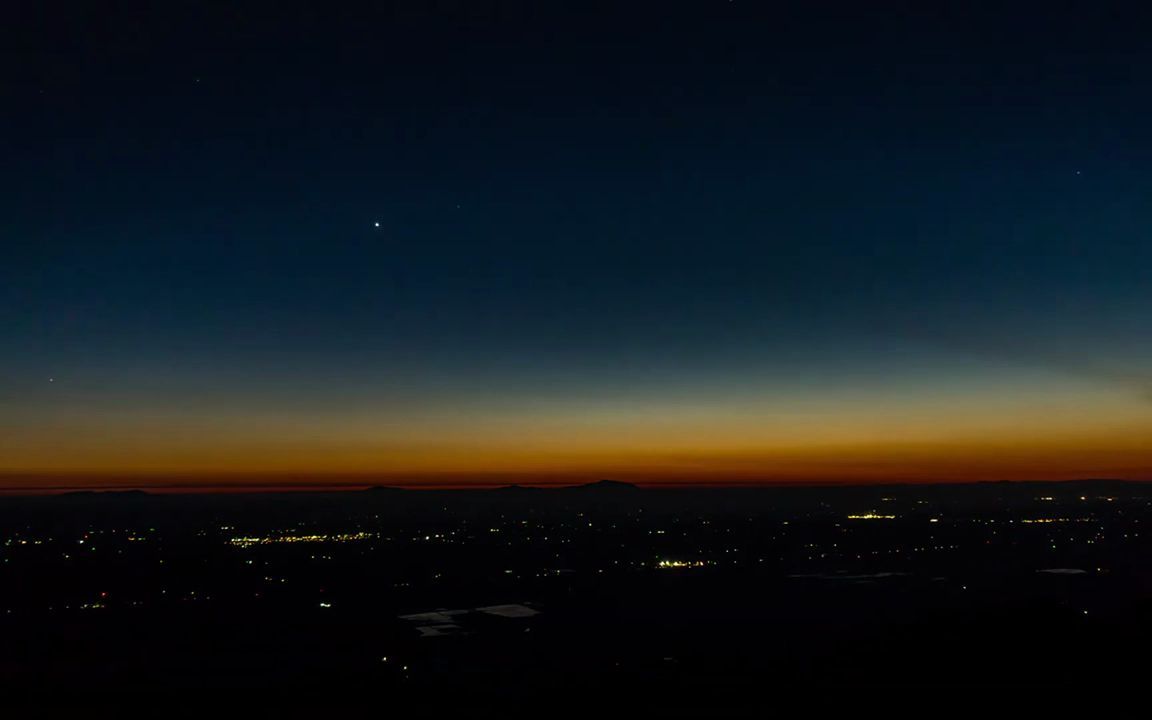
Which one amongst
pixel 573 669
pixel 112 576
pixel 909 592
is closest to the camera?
pixel 573 669

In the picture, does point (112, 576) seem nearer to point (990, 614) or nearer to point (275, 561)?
point (275, 561)

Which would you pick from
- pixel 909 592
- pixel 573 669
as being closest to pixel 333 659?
pixel 573 669

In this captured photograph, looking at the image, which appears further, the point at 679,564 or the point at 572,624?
the point at 679,564

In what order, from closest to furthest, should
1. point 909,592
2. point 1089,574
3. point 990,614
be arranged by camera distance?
point 990,614 → point 909,592 → point 1089,574

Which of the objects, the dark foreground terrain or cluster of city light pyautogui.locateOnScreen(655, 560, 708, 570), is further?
cluster of city light pyautogui.locateOnScreen(655, 560, 708, 570)

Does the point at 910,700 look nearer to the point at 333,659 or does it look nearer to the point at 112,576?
the point at 333,659

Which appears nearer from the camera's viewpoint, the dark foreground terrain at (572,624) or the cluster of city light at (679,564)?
the dark foreground terrain at (572,624)

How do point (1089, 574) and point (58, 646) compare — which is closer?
point (58, 646)
